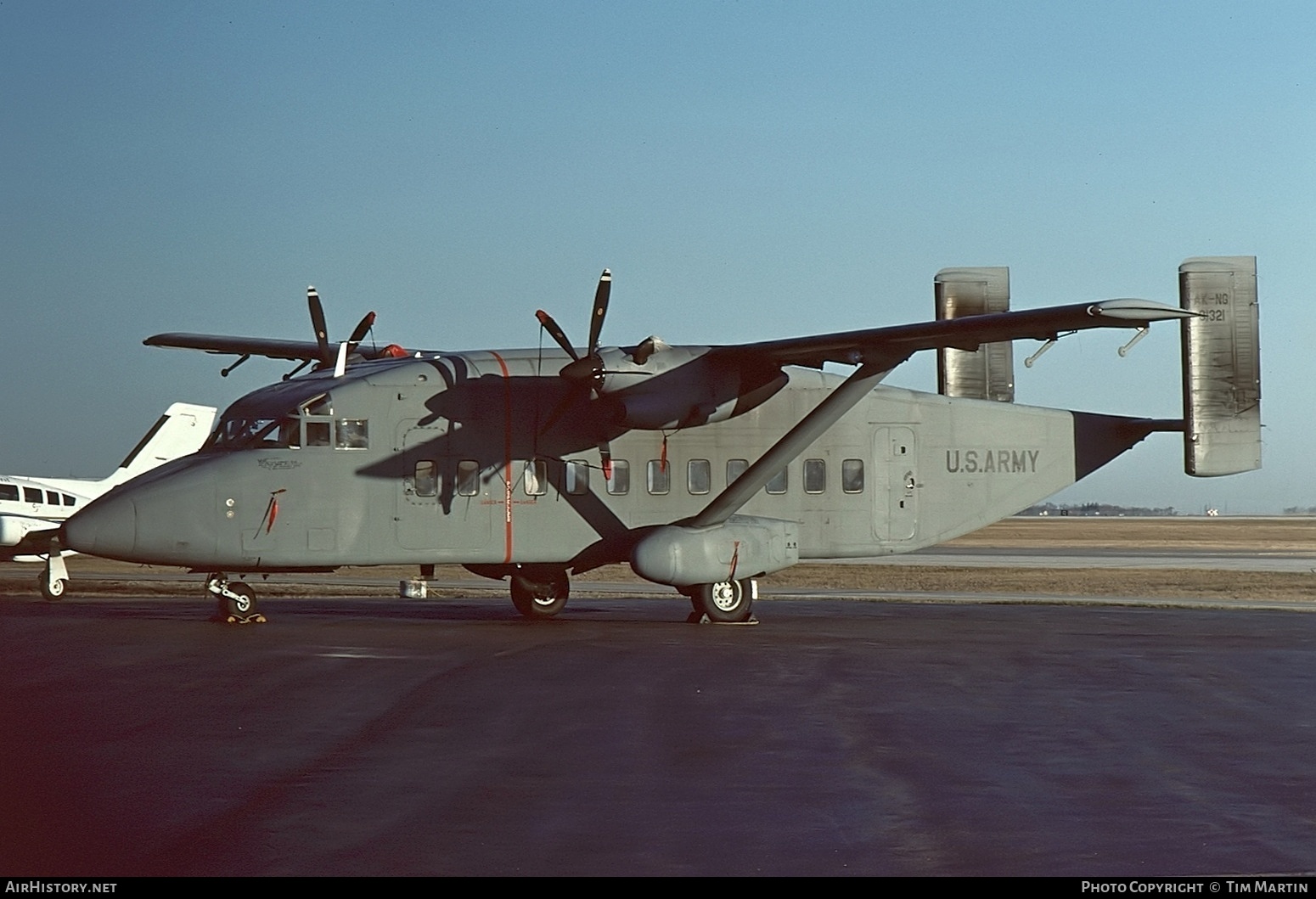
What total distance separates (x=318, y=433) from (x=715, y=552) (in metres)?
6.85

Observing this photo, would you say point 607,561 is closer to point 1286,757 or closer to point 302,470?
point 302,470

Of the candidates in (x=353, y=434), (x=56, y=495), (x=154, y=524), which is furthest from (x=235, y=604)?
(x=56, y=495)

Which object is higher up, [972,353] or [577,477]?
[972,353]

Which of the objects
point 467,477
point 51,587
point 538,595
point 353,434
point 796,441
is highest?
point 353,434

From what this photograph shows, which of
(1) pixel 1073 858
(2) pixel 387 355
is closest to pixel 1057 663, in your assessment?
(1) pixel 1073 858

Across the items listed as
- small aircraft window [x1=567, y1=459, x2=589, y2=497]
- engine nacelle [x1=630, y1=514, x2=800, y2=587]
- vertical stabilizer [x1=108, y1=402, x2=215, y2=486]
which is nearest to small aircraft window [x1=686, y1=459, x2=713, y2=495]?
engine nacelle [x1=630, y1=514, x2=800, y2=587]

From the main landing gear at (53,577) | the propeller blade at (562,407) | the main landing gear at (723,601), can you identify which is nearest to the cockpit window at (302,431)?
the propeller blade at (562,407)

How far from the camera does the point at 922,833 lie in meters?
8.62

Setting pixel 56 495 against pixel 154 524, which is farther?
pixel 56 495

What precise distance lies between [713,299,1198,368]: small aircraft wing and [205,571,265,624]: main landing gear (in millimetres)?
8816

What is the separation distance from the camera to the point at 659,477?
82.7 ft

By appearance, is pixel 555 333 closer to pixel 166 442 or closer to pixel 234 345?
pixel 234 345
